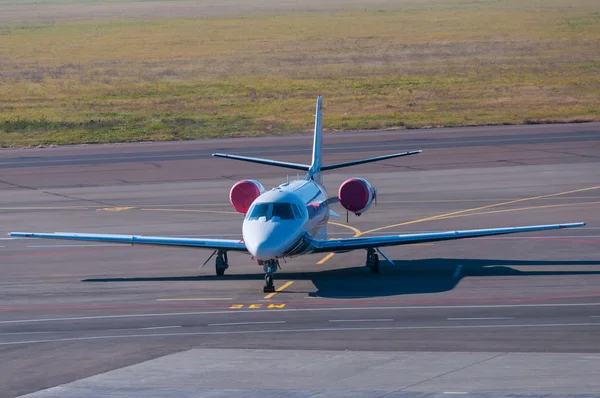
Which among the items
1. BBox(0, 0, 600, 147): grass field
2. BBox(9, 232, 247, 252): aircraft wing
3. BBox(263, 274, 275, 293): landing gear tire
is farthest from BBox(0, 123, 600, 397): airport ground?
BBox(0, 0, 600, 147): grass field

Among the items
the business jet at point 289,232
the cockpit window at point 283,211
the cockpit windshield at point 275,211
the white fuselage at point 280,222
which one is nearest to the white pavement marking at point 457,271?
the business jet at point 289,232

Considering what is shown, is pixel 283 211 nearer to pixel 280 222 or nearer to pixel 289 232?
pixel 280 222

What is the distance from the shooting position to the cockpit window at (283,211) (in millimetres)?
34500

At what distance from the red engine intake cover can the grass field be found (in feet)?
149

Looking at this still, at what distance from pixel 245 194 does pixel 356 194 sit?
4034 millimetres

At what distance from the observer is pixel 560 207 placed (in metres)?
50.3

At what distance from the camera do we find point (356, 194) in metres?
38.8

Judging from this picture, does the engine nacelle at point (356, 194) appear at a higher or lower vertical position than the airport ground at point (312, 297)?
higher

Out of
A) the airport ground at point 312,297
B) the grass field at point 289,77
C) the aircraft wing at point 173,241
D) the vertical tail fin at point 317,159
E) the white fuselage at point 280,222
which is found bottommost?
the airport ground at point 312,297

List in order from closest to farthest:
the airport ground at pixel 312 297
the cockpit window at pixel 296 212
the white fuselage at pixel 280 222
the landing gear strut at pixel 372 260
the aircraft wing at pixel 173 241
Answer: the airport ground at pixel 312 297
the white fuselage at pixel 280 222
the cockpit window at pixel 296 212
the aircraft wing at pixel 173 241
the landing gear strut at pixel 372 260

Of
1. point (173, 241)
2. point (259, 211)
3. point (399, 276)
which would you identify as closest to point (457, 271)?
point (399, 276)

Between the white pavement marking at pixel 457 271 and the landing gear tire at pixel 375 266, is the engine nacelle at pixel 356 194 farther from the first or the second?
the white pavement marking at pixel 457 271

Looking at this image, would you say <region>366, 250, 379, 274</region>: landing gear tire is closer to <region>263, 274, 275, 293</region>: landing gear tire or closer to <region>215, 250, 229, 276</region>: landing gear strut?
<region>263, 274, 275, 293</region>: landing gear tire

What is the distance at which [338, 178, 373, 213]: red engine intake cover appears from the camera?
38.7m
